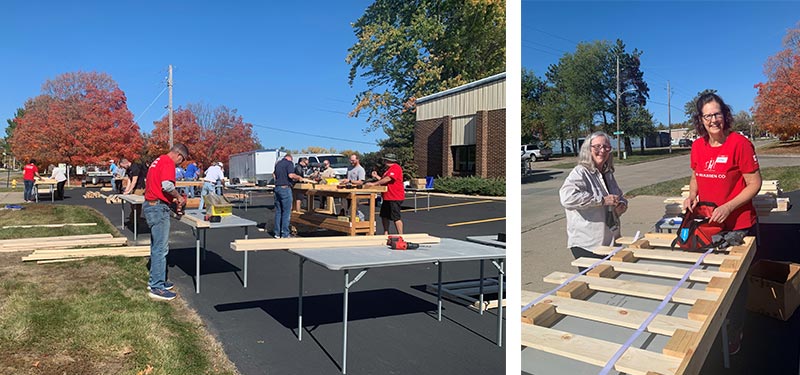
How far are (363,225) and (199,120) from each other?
27.4 m

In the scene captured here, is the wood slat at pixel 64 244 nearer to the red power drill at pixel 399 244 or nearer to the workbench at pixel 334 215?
the workbench at pixel 334 215

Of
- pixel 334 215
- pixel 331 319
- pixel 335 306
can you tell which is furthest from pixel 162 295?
pixel 334 215

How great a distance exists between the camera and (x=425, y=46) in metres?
9.13

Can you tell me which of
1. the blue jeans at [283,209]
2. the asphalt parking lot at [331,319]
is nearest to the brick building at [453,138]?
the blue jeans at [283,209]

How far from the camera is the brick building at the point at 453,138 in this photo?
39.9 feet

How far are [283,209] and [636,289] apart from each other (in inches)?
275

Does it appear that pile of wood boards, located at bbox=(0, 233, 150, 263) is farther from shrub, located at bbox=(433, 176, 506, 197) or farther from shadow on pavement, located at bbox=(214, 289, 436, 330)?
shrub, located at bbox=(433, 176, 506, 197)

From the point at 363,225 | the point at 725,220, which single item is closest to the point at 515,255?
the point at 725,220

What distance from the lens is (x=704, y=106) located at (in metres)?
1.23

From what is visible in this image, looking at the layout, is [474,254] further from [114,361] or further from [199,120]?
[199,120]

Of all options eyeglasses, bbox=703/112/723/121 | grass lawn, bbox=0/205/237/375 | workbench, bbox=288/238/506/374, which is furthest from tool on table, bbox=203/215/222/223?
eyeglasses, bbox=703/112/723/121

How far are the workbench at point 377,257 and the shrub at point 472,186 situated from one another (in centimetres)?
818

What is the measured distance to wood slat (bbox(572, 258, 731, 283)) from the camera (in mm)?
1384

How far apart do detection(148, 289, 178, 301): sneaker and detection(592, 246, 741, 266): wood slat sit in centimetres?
403
